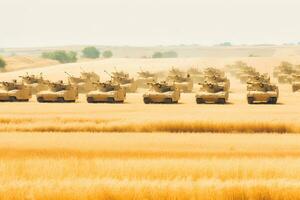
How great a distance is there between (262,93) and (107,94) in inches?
324

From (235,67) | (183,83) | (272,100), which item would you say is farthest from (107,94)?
(235,67)

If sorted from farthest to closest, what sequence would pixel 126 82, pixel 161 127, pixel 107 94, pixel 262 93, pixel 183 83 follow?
pixel 126 82, pixel 183 83, pixel 107 94, pixel 262 93, pixel 161 127

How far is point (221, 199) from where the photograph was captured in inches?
375

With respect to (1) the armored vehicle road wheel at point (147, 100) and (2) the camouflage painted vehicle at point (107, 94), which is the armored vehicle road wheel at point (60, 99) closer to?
(2) the camouflage painted vehicle at point (107, 94)

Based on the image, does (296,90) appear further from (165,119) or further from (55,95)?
(165,119)

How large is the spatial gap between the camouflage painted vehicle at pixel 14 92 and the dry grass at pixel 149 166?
19.7 meters

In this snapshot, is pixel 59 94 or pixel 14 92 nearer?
pixel 59 94

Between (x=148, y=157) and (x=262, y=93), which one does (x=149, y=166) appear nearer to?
(x=148, y=157)

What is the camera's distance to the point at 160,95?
38531 mm

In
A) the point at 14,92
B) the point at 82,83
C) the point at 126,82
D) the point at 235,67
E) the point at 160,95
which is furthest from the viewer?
the point at 235,67

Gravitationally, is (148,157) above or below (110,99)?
above

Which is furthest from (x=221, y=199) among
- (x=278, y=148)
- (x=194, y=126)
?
(x=194, y=126)

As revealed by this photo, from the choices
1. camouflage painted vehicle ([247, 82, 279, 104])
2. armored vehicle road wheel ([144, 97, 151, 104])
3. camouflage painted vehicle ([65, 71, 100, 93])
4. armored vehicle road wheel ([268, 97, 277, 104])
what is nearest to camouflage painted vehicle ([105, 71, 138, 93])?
camouflage painted vehicle ([65, 71, 100, 93])

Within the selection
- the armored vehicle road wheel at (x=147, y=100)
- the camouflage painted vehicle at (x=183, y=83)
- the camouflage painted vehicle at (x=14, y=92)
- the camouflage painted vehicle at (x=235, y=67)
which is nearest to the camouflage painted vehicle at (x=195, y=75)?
the camouflage painted vehicle at (x=183, y=83)
